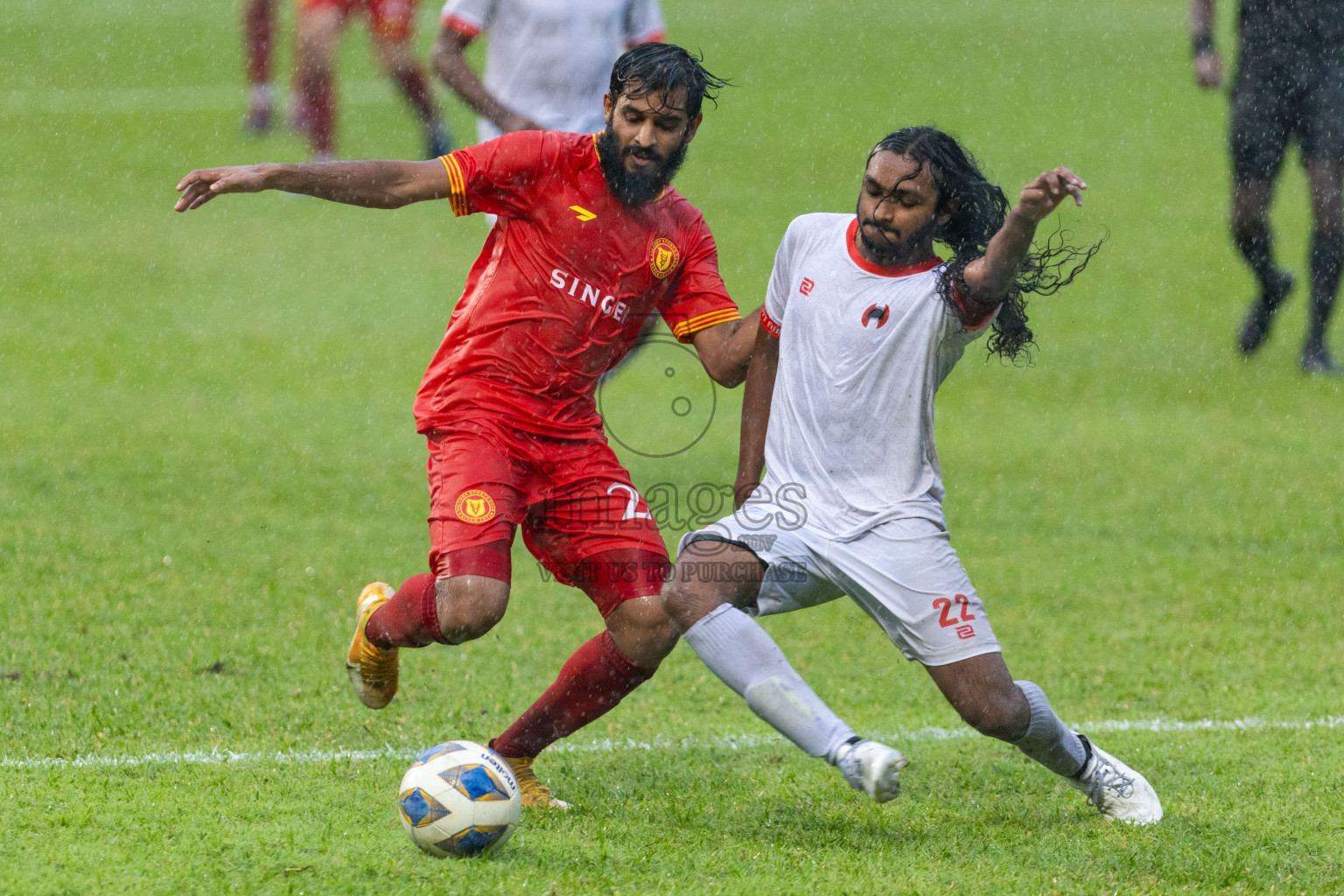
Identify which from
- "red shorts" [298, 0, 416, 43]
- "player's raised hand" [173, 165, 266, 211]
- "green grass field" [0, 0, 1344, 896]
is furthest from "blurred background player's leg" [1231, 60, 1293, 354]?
"red shorts" [298, 0, 416, 43]

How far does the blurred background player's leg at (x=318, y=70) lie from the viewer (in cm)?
1361

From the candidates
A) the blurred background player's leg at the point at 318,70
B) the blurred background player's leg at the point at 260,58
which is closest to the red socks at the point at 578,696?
the blurred background player's leg at the point at 318,70

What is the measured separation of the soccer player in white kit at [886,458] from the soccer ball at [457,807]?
57 centimetres

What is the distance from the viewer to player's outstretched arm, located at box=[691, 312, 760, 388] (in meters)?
4.48

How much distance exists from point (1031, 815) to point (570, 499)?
1.49m

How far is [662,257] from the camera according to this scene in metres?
4.57

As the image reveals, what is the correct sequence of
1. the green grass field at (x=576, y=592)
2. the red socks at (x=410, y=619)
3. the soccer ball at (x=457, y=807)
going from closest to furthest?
the soccer ball at (x=457, y=807) < the green grass field at (x=576, y=592) < the red socks at (x=410, y=619)

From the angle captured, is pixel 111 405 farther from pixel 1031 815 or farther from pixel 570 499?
pixel 1031 815

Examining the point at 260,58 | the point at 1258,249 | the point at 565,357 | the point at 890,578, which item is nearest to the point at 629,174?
the point at 565,357

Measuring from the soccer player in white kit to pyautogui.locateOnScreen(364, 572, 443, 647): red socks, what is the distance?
2.48 ft

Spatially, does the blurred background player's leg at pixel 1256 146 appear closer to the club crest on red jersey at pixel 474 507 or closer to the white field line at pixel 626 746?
the white field line at pixel 626 746

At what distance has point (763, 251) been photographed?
1279cm

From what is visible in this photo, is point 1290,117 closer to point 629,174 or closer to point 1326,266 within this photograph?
point 1326,266

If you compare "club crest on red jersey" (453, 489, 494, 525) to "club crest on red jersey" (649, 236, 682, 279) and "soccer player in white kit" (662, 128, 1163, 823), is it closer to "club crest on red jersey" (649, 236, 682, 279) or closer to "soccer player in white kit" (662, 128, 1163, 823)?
"soccer player in white kit" (662, 128, 1163, 823)
